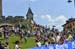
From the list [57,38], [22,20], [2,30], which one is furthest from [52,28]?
[2,30]

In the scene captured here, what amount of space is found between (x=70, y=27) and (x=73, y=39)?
0.85 meters

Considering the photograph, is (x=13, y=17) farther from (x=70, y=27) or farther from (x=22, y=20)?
(x=70, y=27)

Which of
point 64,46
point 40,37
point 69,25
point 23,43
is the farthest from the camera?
point 69,25

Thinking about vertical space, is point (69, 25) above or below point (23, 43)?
above

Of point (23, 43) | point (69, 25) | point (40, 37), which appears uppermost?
point (69, 25)

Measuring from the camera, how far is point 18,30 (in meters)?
12.2

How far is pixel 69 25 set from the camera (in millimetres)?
14469

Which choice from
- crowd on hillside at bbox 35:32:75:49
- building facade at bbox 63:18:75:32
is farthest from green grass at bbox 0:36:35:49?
building facade at bbox 63:18:75:32

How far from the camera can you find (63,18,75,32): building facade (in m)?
13.8

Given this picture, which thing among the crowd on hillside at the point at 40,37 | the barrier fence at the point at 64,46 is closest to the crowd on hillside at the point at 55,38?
the crowd on hillside at the point at 40,37

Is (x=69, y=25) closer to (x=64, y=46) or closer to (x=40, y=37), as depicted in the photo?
(x=64, y=46)

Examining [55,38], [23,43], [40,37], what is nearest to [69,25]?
[55,38]

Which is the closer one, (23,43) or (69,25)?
(23,43)

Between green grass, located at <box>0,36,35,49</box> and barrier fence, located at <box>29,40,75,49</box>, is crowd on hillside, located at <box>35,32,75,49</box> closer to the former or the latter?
barrier fence, located at <box>29,40,75,49</box>
